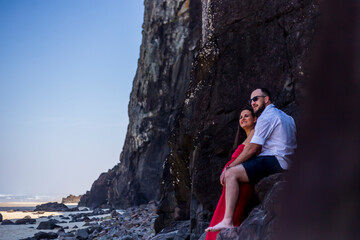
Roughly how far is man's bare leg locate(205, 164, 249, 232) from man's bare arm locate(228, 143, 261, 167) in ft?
0.49

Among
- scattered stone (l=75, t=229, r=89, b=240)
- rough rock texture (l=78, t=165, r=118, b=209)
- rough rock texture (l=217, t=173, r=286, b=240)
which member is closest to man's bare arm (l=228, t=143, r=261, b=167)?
rough rock texture (l=217, t=173, r=286, b=240)

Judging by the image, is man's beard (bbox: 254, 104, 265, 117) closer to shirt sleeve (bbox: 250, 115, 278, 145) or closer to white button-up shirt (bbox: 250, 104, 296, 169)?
white button-up shirt (bbox: 250, 104, 296, 169)

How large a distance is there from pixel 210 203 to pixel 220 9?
4.58 metres

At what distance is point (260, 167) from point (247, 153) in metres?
0.26

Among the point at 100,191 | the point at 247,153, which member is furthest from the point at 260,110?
the point at 100,191

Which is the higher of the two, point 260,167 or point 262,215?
point 260,167

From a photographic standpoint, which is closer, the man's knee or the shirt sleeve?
the man's knee

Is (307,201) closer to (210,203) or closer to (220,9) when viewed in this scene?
(210,203)

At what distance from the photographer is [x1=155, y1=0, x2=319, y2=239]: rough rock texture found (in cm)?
725

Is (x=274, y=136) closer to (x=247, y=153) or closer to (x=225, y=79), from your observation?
(x=247, y=153)

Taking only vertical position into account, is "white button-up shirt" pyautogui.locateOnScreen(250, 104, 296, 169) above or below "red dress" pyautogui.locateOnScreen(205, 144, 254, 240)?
above

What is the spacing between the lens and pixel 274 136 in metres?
4.98

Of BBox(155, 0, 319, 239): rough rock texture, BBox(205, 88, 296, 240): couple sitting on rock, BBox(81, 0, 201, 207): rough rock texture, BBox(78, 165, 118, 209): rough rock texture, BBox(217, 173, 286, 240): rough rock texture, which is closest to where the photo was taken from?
BBox(217, 173, 286, 240): rough rock texture

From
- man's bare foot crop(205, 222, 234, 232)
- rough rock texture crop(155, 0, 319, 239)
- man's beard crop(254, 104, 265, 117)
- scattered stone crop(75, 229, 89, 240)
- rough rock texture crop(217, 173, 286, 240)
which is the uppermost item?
rough rock texture crop(155, 0, 319, 239)
